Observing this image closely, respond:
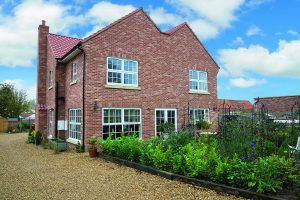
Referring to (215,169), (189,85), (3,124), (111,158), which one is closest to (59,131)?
(111,158)

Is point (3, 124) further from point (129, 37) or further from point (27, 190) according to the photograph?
point (27, 190)

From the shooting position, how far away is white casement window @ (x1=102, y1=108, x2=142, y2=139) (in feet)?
45.2

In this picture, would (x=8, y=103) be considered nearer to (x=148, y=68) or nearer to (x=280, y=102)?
(x=148, y=68)

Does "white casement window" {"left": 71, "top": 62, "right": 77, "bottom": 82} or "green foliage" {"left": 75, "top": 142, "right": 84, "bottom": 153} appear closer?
"green foliage" {"left": 75, "top": 142, "right": 84, "bottom": 153}

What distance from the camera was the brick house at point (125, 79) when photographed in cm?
1361

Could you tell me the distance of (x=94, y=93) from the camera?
1341 cm

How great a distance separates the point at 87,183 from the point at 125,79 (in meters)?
7.85

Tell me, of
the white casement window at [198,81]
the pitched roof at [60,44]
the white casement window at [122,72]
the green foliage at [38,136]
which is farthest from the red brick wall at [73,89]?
the white casement window at [198,81]

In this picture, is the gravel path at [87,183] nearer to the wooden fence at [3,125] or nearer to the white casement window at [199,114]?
the white casement window at [199,114]

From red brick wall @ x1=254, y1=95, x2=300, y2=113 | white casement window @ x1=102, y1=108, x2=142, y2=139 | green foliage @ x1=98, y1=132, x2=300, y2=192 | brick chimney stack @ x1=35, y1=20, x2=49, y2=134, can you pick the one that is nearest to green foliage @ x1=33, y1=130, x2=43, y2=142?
brick chimney stack @ x1=35, y1=20, x2=49, y2=134

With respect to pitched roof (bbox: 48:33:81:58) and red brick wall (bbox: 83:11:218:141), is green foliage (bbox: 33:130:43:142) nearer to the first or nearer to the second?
pitched roof (bbox: 48:33:81:58)

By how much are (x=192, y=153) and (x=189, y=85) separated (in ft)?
→ 35.7

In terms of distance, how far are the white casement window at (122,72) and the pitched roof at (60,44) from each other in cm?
463

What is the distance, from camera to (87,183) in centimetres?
781
